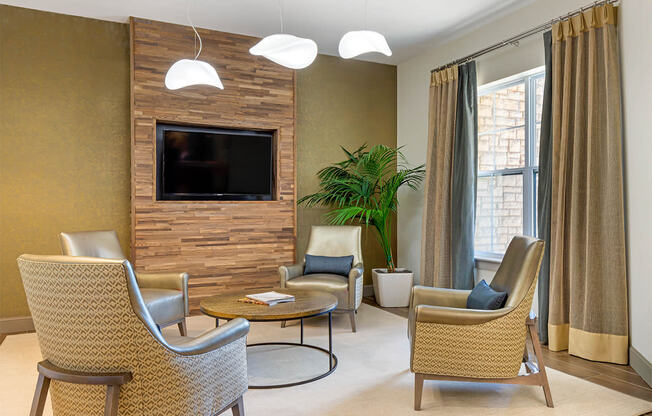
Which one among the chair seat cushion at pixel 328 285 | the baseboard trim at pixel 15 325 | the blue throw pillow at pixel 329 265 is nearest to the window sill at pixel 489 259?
the blue throw pillow at pixel 329 265

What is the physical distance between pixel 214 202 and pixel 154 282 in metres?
1.23

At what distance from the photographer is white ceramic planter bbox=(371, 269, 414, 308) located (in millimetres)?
5211

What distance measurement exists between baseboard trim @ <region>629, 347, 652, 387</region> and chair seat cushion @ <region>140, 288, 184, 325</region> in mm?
3090

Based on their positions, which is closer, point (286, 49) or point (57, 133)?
point (286, 49)

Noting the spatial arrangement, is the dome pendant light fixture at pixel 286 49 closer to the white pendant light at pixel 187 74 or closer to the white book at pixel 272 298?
the white pendant light at pixel 187 74

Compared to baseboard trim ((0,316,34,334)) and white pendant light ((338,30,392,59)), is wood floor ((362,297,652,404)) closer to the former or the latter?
white pendant light ((338,30,392,59))

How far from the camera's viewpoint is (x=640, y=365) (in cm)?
308

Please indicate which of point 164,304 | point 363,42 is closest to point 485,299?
point 363,42

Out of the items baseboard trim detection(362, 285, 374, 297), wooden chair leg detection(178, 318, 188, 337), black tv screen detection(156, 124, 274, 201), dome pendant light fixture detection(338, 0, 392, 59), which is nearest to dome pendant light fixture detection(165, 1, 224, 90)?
dome pendant light fixture detection(338, 0, 392, 59)

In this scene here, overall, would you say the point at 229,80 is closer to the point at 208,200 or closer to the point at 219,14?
the point at 219,14

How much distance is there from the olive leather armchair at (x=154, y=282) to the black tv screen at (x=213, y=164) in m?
0.93

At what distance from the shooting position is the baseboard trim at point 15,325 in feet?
14.1

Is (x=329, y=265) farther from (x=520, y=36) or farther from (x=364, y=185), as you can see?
(x=520, y=36)

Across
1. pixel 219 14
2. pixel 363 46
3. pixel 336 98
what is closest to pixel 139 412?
pixel 363 46
